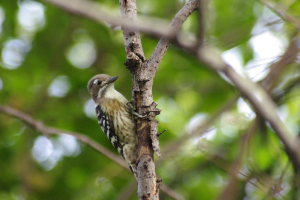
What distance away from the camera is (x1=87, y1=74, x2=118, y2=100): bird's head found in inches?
231

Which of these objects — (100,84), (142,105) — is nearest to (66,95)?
(100,84)

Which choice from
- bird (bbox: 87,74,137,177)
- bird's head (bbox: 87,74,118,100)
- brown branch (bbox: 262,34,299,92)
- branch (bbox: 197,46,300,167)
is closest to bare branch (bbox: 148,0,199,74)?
brown branch (bbox: 262,34,299,92)

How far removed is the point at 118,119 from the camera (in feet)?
17.2

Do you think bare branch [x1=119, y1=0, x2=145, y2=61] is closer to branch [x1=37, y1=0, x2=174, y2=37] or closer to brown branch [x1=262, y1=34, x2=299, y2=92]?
brown branch [x1=262, y1=34, x2=299, y2=92]

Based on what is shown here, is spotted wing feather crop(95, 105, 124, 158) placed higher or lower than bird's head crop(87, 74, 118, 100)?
lower

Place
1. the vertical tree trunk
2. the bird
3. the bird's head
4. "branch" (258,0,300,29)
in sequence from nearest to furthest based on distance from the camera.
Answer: "branch" (258,0,300,29) < the vertical tree trunk < the bird < the bird's head

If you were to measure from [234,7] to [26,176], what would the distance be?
208 inches

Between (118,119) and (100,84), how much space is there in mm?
999

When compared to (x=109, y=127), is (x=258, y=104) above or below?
below

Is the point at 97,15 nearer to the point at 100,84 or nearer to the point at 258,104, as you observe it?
the point at 258,104

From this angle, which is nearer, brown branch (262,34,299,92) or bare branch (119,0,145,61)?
brown branch (262,34,299,92)

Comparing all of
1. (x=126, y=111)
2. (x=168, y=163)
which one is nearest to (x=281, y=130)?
(x=168, y=163)

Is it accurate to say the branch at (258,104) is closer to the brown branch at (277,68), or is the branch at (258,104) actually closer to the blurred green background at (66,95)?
the brown branch at (277,68)

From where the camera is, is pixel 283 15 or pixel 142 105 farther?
pixel 142 105
